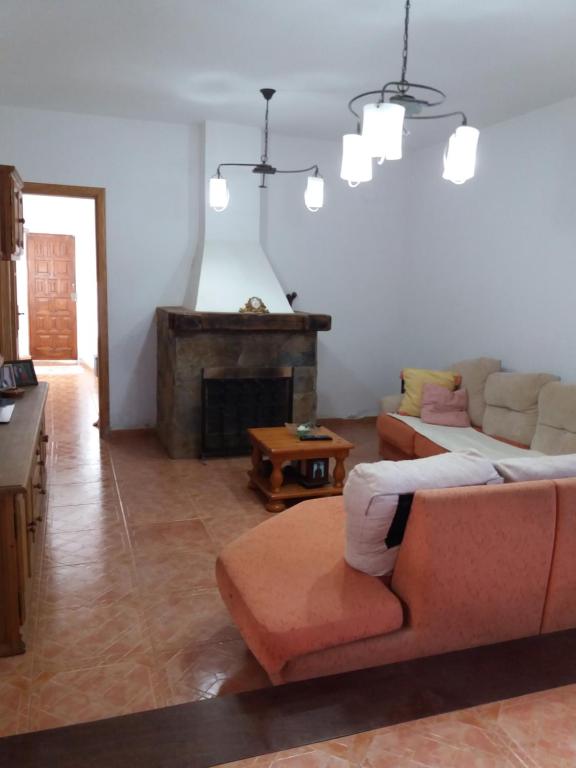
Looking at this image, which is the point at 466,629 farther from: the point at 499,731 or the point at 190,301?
the point at 190,301

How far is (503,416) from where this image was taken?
14.6ft

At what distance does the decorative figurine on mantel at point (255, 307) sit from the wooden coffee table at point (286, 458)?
1193 mm

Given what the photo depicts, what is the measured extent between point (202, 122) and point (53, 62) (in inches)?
61.4

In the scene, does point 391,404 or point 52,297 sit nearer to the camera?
point 391,404

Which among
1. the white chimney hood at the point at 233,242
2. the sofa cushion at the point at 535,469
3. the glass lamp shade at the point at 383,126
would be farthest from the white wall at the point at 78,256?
the sofa cushion at the point at 535,469

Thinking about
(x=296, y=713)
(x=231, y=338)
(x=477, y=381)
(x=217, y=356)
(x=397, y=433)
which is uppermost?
(x=231, y=338)

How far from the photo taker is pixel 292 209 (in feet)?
18.7

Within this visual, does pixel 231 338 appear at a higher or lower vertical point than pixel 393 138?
lower

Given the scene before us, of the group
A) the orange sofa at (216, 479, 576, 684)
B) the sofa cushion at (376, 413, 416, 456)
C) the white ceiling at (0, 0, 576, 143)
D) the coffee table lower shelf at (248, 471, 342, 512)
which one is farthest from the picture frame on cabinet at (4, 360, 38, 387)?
the sofa cushion at (376, 413, 416, 456)

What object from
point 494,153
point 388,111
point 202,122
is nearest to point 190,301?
point 202,122

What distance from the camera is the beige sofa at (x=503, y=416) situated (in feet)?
13.0

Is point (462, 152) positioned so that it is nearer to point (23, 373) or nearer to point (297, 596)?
point (297, 596)

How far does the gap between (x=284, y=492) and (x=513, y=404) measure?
5.69 ft

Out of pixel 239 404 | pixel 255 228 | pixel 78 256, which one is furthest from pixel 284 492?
pixel 78 256
